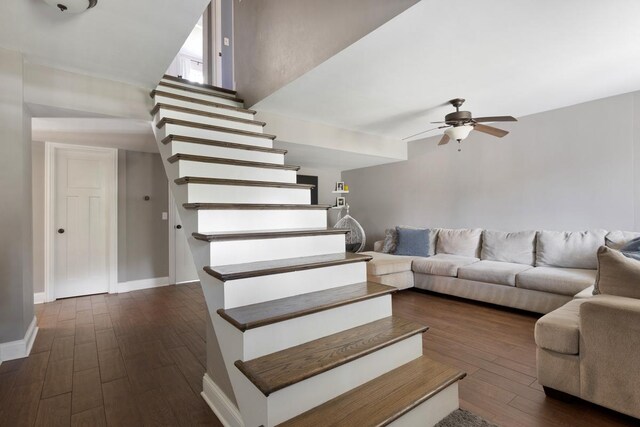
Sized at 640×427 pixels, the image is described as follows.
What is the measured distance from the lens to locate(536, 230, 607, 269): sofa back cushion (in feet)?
10.8

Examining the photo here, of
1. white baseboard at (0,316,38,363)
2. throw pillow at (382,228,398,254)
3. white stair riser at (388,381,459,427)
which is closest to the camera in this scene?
white stair riser at (388,381,459,427)

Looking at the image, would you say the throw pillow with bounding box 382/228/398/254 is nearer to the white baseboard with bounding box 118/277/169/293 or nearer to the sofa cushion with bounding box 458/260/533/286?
the sofa cushion with bounding box 458/260/533/286

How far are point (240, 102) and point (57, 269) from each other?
3426 millimetres

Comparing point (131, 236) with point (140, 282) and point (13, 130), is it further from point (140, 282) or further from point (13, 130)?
point (13, 130)

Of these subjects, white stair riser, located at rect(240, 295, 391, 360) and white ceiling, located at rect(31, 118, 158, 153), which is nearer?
white stair riser, located at rect(240, 295, 391, 360)

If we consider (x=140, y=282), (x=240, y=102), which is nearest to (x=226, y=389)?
(x=240, y=102)

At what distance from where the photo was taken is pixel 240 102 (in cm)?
368

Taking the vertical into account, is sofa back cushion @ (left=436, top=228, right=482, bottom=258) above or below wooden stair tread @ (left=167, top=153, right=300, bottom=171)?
below

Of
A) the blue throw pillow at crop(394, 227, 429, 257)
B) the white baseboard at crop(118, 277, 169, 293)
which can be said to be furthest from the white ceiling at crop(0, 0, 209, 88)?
the blue throw pillow at crop(394, 227, 429, 257)

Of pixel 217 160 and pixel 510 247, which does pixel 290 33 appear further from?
pixel 510 247

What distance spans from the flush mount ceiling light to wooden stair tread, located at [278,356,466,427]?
8.65 feet

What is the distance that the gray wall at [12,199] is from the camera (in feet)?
7.67

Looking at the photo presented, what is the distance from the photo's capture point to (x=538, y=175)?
13.0ft

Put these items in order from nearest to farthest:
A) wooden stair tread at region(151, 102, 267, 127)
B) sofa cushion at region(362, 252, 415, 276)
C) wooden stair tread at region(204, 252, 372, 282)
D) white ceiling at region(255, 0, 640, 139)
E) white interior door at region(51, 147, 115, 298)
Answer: wooden stair tread at region(204, 252, 372, 282), white ceiling at region(255, 0, 640, 139), wooden stair tread at region(151, 102, 267, 127), sofa cushion at region(362, 252, 415, 276), white interior door at region(51, 147, 115, 298)
